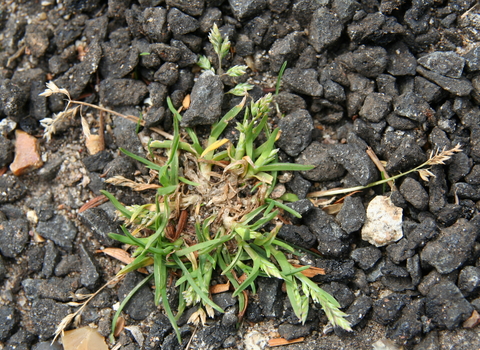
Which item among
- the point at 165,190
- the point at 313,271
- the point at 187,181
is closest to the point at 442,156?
the point at 313,271

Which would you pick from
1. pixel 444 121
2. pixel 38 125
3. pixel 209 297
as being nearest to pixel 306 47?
pixel 444 121

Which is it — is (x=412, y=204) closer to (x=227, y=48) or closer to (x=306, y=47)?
(x=306, y=47)

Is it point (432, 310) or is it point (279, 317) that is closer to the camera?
point (432, 310)

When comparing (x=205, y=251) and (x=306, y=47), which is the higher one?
(x=306, y=47)

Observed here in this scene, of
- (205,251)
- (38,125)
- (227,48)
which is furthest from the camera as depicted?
(38,125)

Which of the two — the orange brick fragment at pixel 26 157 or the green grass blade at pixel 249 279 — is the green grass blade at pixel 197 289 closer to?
the green grass blade at pixel 249 279

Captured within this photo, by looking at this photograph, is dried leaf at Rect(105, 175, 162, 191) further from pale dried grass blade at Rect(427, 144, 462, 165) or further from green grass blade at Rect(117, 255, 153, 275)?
pale dried grass blade at Rect(427, 144, 462, 165)

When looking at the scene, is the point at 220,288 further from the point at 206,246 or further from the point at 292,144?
the point at 292,144
